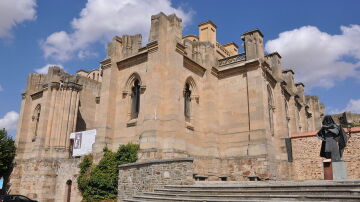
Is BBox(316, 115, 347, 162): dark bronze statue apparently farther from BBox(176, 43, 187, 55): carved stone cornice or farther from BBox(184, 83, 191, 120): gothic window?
BBox(176, 43, 187, 55): carved stone cornice

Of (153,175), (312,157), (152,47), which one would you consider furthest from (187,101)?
(312,157)

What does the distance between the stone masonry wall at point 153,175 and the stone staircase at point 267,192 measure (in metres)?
0.59

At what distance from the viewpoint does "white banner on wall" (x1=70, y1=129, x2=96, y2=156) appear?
70.1 feet

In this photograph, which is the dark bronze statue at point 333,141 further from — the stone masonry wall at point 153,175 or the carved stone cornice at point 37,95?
the carved stone cornice at point 37,95

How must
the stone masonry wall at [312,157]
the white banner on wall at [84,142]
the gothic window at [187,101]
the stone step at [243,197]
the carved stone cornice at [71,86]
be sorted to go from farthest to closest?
1. the carved stone cornice at [71,86]
2. the white banner on wall at [84,142]
3. the gothic window at [187,101]
4. the stone masonry wall at [312,157]
5. the stone step at [243,197]

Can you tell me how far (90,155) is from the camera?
65.1 feet

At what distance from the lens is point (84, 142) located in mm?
21766

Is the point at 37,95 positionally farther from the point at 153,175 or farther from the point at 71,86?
the point at 153,175

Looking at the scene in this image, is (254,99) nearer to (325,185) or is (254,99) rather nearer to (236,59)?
(236,59)

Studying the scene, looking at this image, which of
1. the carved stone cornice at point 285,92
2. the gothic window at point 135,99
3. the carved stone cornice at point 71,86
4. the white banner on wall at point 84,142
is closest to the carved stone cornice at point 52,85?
the carved stone cornice at point 71,86

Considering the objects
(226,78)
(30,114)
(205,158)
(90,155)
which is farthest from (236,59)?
(30,114)

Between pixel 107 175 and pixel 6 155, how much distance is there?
1274cm

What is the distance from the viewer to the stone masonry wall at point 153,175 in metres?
12.8

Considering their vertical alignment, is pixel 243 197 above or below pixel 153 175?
below
